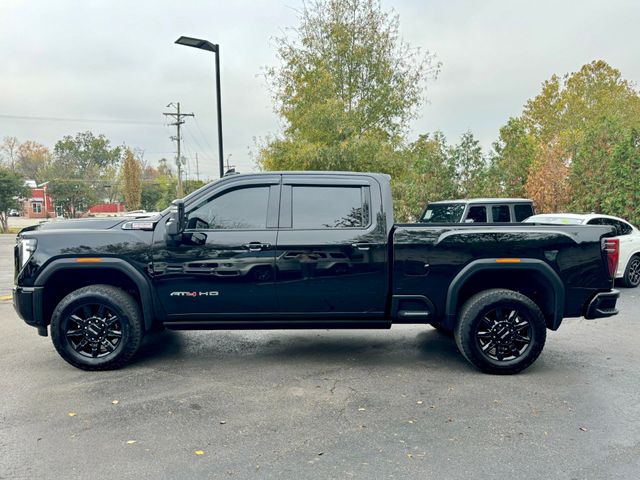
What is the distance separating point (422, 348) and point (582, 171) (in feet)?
38.2

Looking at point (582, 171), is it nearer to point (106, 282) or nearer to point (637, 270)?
point (637, 270)

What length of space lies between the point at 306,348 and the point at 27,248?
317 cm

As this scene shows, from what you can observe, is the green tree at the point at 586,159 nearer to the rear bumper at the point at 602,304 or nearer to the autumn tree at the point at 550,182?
the autumn tree at the point at 550,182

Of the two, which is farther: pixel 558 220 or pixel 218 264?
pixel 558 220

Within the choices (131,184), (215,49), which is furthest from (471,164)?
(131,184)

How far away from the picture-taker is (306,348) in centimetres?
556

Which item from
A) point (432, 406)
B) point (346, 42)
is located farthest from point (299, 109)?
point (432, 406)

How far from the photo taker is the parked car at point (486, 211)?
31.8 ft

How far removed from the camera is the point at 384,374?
4.68 meters

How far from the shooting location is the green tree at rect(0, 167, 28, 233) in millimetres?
34844

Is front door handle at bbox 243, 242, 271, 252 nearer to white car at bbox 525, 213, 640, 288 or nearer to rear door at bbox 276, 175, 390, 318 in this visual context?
rear door at bbox 276, 175, 390, 318

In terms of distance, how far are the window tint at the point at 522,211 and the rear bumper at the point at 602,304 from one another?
18.1 feet

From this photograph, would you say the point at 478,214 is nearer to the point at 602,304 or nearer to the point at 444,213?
the point at 444,213

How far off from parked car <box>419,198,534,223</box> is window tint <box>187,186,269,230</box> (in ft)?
19.6
